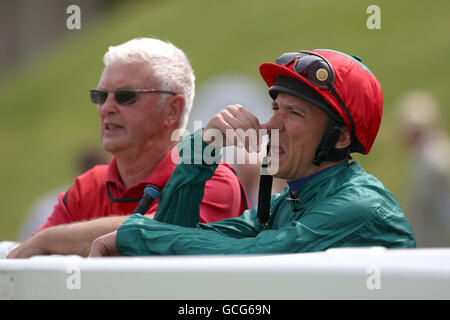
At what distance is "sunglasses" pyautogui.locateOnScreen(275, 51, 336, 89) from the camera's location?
126 inches

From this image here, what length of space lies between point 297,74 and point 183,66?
4.98 feet

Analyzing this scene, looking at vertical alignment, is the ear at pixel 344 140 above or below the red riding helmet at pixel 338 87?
below

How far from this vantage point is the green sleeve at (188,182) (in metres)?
3.46

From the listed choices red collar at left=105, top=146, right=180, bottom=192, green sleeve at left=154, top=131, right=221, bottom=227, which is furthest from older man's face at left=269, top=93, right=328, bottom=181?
red collar at left=105, top=146, right=180, bottom=192

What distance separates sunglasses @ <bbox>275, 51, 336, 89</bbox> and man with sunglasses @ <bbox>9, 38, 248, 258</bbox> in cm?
120

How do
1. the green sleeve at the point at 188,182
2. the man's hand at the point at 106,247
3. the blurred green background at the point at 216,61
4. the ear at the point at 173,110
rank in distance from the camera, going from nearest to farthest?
the man's hand at the point at 106,247, the green sleeve at the point at 188,182, the ear at the point at 173,110, the blurred green background at the point at 216,61

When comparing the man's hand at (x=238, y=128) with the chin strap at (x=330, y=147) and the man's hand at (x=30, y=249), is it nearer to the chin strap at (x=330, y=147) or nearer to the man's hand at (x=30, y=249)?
the chin strap at (x=330, y=147)

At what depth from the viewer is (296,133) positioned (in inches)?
131

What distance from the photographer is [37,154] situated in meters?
17.8

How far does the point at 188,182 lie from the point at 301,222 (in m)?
0.68

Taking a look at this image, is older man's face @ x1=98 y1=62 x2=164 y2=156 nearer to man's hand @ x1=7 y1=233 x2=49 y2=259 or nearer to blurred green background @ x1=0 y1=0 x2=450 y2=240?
man's hand @ x1=7 y1=233 x2=49 y2=259

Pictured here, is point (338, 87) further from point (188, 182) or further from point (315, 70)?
point (188, 182)

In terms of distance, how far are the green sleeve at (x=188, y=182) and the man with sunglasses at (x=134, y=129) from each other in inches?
30.7

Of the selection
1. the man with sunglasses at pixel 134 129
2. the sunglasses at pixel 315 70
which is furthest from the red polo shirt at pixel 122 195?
the sunglasses at pixel 315 70
